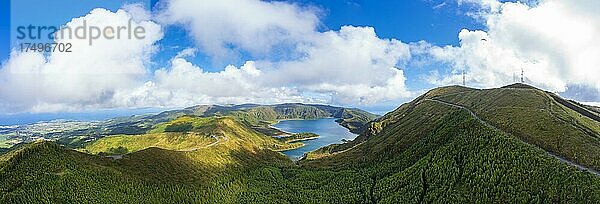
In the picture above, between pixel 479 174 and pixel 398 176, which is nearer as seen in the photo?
pixel 479 174

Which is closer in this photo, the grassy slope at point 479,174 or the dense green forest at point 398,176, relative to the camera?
the grassy slope at point 479,174

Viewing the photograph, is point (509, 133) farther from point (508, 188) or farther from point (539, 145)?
point (508, 188)

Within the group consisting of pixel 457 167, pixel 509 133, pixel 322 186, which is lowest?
pixel 322 186

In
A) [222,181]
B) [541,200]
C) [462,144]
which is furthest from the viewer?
[222,181]

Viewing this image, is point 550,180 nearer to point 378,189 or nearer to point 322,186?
point 378,189

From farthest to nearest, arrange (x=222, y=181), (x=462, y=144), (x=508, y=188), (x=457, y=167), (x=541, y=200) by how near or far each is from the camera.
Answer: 1. (x=222, y=181)
2. (x=462, y=144)
3. (x=457, y=167)
4. (x=508, y=188)
5. (x=541, y=200)

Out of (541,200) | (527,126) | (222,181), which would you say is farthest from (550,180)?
(222,181)

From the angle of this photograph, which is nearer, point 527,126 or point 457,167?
point 457,167

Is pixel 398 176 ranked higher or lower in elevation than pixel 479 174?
lower

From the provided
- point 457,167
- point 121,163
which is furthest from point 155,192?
point 457,167

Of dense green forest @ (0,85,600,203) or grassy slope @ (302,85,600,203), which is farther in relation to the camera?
dense green forest @ (0,85,600,203)

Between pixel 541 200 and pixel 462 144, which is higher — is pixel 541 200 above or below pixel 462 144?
below
